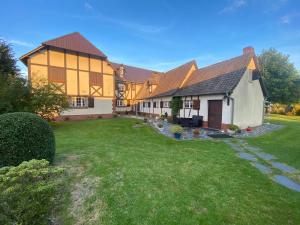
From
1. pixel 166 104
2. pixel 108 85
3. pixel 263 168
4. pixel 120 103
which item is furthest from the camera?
pixel 120 103

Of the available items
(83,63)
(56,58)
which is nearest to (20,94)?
(56,58)

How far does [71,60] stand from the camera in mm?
17922

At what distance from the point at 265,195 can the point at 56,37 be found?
71.4 feet

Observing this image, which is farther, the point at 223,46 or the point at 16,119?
the point at 223,46

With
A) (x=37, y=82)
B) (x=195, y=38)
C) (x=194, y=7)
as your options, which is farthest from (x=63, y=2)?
(x=195, y=38)

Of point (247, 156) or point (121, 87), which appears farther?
point (121, 87)

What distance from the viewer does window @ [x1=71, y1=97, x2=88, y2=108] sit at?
1850 centimetres

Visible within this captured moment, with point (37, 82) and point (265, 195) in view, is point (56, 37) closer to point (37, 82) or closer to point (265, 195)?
point (37, 82)

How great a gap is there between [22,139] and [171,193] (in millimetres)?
4120

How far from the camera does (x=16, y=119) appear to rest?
4395mm

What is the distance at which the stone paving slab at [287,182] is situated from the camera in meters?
4.18

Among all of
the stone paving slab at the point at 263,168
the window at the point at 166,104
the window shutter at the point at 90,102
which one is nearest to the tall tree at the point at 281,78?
the window at the point at 166,104

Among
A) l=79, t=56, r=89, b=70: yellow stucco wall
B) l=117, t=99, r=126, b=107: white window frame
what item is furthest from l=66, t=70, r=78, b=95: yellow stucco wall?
l=117, t=99, r=126, b=107: white window frame

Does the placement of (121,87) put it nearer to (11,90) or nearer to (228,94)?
(11,90)
